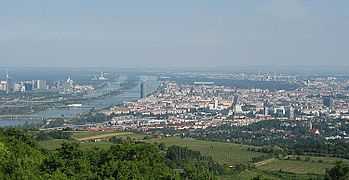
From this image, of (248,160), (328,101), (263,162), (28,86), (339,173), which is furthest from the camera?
(28,86)

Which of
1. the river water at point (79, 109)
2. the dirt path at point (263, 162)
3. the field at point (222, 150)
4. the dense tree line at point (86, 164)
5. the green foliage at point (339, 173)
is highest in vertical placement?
the dense tree line at point (86, 164)

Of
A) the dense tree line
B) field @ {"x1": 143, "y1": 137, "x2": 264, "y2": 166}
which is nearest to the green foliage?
the dense tree line

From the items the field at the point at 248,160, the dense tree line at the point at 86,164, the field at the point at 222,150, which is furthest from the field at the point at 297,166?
the dense tree line at the point at 86,164

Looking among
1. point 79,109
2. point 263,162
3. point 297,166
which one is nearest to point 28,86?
point 79,109

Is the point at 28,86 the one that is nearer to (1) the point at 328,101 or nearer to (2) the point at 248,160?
(1) the point at 328,101

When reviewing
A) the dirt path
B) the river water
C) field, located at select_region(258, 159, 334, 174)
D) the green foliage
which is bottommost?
the river water

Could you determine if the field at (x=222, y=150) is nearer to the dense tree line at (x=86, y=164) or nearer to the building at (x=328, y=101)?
the dense tree line at (x=86, y=164)

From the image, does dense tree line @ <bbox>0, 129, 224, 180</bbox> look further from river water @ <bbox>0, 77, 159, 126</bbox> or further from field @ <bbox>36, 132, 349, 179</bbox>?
river water @ <bbox>0, 77, 159, 126</bbox>

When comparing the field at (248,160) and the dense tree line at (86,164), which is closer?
the dense tree line at (86,164)

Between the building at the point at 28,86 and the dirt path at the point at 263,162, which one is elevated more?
the dirt path at the point at 263,162

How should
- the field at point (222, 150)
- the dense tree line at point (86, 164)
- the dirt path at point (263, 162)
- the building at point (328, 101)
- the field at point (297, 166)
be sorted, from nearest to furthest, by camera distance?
the dense tree line at point (86, 164), the field at point (297, 166), the dirt path at point (263, 162), the field at point (222, 150), the building at point (328, 101)
